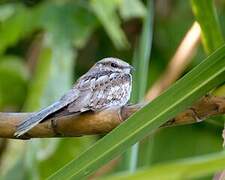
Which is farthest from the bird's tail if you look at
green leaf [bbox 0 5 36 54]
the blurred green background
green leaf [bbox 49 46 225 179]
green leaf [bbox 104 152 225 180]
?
green leaf [bbox 0 5 36 54]

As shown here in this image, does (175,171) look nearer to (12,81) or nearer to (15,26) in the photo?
(15,26)

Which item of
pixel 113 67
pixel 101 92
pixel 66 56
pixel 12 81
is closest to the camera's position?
pixel 101 92

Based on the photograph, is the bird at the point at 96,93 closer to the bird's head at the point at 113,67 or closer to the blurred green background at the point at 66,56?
the bird's head at the point at 113,67

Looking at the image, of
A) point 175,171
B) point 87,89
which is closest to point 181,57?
point 87,89

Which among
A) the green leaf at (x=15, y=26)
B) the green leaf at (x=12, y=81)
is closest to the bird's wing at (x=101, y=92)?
the green leaf at (x=15, y=26)

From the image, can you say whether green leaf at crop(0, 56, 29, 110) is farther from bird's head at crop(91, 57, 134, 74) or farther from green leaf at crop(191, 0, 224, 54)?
green leaf at crop(191, 0, 224, 54)

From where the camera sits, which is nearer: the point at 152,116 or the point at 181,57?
the point at 152,116
